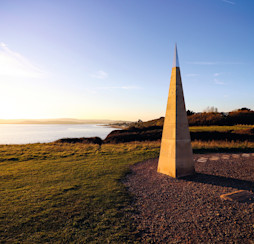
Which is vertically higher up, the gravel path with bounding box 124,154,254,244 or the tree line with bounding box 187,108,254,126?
the tree line with bounding box 187,108,254,126

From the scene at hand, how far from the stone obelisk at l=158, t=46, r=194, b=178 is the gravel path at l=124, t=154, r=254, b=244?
1.49ft

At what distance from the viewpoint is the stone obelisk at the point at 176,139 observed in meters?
7.58

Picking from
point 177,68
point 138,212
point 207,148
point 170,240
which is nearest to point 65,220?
point 138,212

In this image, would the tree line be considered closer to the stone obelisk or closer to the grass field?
the stone obelisk

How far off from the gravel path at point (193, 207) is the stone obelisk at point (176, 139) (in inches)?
17.8

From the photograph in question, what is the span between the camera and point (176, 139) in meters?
7.61

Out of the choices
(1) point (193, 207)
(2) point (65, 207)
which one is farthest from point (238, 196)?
(2) point (65, 207)

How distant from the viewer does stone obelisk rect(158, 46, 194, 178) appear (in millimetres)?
7576

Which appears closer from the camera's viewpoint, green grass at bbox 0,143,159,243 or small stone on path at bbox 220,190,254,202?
green grass at bbox 0,143,159,243

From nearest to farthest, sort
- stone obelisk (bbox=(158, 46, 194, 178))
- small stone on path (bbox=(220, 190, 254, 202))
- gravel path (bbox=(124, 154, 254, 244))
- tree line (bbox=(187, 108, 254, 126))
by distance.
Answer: gravel path (bbox=(124, 154, 254, 244)) < small stone on path (bbox=(220, 190, 254, 202)) < stone obelisk (bbox=(158, 46, 194, 178)) < tree line (bbox=(187, 108, 254, 126))

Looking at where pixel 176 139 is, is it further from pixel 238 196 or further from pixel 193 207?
pixel 193 207

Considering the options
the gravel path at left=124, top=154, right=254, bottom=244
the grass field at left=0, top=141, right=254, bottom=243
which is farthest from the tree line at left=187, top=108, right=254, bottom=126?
the grass field at left=0, top=141, right=254, bottom=243

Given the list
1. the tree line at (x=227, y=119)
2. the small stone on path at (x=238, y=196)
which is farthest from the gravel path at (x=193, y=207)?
the tree line at (x=227, y=119)

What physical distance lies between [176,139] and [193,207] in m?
3.21
